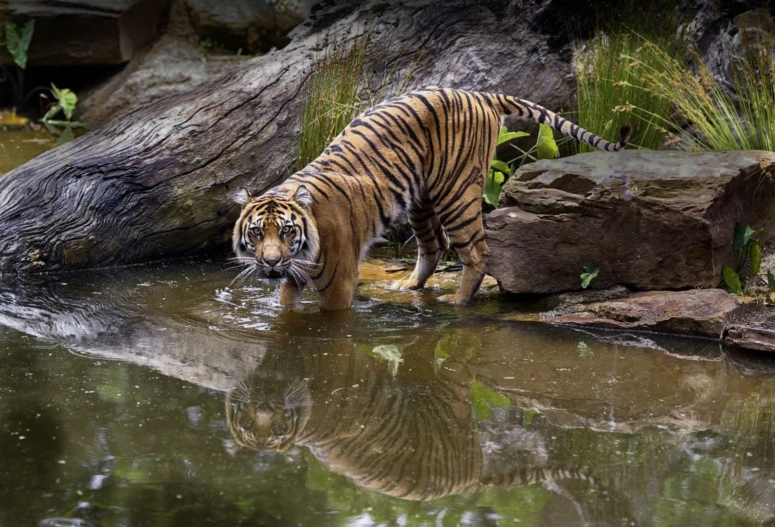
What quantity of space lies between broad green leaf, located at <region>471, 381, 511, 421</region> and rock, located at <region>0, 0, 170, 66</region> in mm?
7361

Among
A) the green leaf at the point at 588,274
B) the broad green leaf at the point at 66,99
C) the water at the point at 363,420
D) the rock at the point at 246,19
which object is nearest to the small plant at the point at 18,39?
the broad green leaf at the point at 66,99

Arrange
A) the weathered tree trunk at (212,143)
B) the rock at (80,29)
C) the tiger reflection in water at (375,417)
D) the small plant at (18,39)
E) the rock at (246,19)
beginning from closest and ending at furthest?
the tiger reflection in water at (375,417) → the weathered tree trunk at (212,143) → the small plant at (18,39) → the rock at (80,29) → the rock at (246,19)

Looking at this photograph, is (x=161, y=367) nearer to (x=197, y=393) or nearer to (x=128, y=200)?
(x=197, y=393)

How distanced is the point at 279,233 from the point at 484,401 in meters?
1.58

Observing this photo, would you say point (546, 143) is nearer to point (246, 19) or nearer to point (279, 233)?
point (279, 233)

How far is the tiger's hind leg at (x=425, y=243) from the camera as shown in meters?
5.92

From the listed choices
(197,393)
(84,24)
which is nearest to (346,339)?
(197,393)

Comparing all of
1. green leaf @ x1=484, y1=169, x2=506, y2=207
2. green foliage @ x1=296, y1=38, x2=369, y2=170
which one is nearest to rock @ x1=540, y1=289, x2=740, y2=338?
green leaf @ x1=484, y1=169, x2=506, y2=207

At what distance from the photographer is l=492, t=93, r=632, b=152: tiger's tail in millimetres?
5633

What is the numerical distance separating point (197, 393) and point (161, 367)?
41 centimetres

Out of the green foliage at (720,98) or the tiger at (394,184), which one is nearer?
the tiger at (394,184)

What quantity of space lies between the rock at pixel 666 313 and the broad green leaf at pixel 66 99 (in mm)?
6537

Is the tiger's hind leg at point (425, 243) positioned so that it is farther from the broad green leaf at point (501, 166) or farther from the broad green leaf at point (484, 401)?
the broad green leaf at point (484, 401)

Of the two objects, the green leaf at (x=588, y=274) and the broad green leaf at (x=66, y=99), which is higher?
the broad green leaf at (x=66, y=99)
